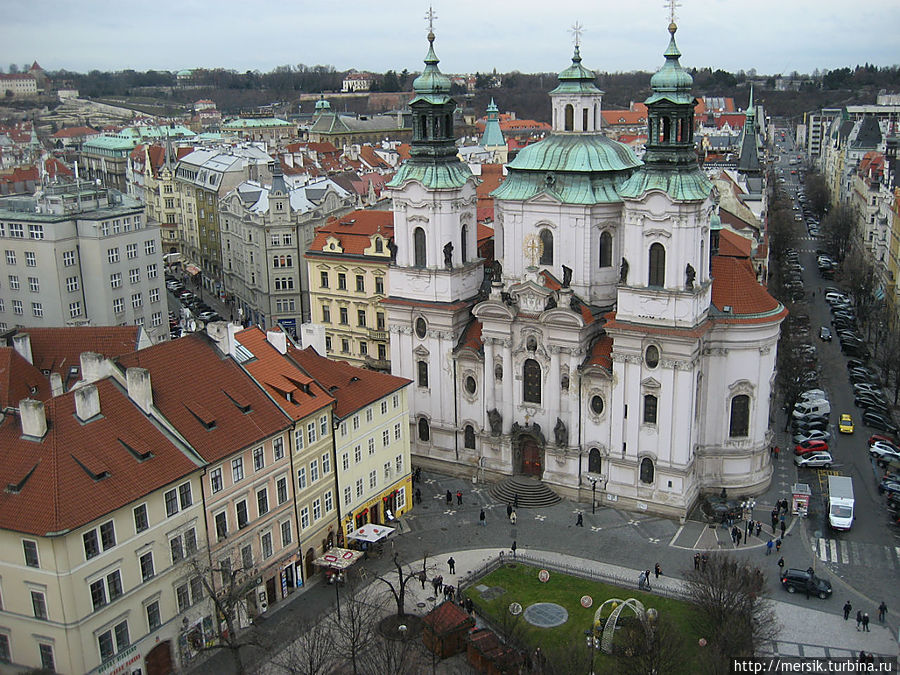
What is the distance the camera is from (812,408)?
76.4 metres

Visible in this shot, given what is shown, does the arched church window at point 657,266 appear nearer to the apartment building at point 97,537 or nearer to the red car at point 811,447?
the red car at point 811,447

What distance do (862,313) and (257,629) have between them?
77.8 m

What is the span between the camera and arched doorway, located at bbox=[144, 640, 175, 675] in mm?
43562

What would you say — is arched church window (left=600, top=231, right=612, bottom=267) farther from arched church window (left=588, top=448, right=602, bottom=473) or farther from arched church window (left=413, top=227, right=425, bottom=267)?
arched church window (left=413, top=227, right=425, bottom=267)

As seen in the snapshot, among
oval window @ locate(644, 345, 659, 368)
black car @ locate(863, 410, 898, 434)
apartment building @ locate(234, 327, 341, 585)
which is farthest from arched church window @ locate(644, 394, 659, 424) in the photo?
black car @ locate(863, 410, 898, 434)

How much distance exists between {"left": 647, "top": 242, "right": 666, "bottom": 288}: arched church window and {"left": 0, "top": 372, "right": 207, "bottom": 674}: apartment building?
29434 millimetres

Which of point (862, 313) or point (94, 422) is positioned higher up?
point (94, 422)

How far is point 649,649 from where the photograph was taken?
4169 cm

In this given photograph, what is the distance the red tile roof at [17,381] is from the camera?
172 feet

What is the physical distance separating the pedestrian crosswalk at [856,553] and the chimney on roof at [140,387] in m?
38.7

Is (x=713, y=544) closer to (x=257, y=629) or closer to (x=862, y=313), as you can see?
(x=257, y=629)

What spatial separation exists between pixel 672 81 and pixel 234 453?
3321 centimetres

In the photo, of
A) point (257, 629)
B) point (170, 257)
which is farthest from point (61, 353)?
point (170, 257)

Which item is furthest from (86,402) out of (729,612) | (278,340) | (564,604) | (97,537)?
(729,612)
